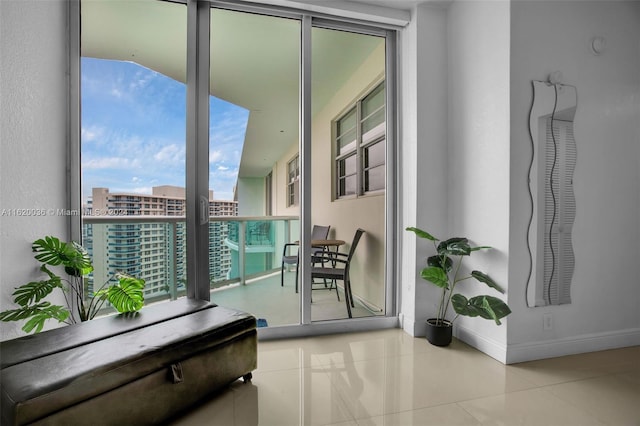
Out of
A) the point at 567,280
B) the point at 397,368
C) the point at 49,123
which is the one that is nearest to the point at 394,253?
the point at 397,368

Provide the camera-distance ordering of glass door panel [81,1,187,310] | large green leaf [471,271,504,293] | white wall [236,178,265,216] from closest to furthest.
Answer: large green leaf [471,271,504,293], glass door panel [81,1,187,310], white wall [236,178,265,216]

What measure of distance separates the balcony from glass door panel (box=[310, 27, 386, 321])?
104 millimetres

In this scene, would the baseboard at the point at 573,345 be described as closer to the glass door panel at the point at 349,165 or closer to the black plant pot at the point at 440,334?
the black plant pot at the point at 440,334

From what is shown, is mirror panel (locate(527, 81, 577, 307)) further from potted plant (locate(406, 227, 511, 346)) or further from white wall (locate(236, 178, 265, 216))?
white wall (locate(236, 178, 265, 216))

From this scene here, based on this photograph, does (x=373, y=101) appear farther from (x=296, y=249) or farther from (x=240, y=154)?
(x=296, y=249)

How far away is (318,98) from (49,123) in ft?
6.24

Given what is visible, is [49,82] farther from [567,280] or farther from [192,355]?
[567,280]

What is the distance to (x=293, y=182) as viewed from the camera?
3000 mm

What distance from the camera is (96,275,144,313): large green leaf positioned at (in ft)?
6.66

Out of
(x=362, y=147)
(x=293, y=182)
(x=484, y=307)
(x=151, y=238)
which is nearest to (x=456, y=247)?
(x=484, y=307)

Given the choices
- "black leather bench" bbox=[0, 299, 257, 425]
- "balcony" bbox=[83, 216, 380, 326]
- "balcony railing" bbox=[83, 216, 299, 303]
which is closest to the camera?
"black leather bench" bbox=[0, 299, 257, 425]

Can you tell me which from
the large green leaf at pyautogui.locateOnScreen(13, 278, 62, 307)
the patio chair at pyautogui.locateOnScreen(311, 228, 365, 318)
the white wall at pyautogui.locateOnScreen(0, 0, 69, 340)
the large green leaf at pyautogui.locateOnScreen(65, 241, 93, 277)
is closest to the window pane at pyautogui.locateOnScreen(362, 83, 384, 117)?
the patio chair at pyautogui.locateOnScreen(311, 228, 365, 318)

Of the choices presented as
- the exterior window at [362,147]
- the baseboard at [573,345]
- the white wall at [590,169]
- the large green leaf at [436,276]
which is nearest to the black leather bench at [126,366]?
the large green leaf at [436,276]

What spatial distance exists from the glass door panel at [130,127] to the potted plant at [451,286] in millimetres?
1932
